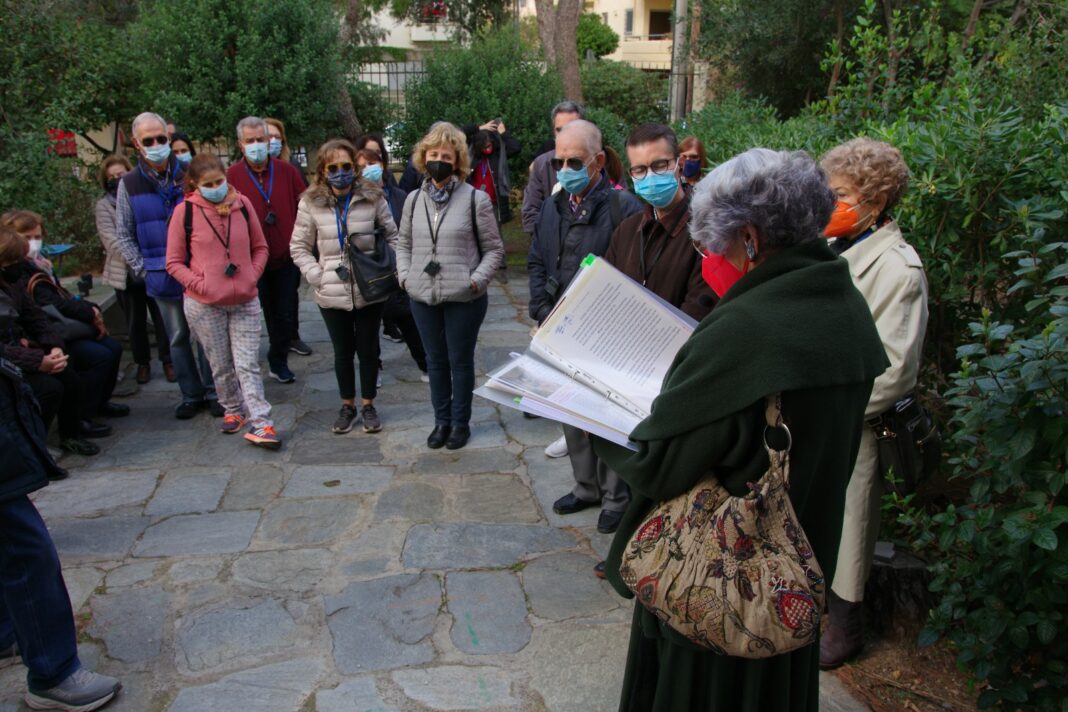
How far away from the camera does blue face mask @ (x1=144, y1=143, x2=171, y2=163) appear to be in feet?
19.3

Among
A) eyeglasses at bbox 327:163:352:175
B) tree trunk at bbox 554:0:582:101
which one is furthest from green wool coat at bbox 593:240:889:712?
tree trunk at bbox 554:0:582:101

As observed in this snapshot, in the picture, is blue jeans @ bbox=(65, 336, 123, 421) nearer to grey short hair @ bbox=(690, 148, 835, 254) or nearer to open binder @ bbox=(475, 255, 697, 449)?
open binder @ bbox=(475, 255, 697, 449)

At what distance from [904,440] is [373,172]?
4.81m

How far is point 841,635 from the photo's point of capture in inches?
131

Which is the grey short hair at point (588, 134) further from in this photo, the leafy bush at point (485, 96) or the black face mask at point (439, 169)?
the leafy bush at point (485, 96)

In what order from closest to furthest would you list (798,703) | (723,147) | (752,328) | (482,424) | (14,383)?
(752,328)
(798,703)
(14,383)
(482,424)
(723,147)

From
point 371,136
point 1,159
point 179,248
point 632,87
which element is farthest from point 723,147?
point 632,87

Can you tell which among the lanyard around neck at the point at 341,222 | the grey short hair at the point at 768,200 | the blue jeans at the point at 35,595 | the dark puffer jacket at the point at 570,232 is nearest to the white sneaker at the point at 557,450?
the dark puffer jacket at the point at 570,232

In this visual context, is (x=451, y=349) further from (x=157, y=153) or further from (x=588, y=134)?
(x=157, y=153)

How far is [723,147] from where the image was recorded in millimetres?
7254

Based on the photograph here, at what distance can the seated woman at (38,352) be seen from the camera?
4.60m

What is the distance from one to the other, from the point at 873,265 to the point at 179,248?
4.16m

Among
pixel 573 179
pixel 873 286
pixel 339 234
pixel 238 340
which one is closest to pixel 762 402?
pixel 873 286

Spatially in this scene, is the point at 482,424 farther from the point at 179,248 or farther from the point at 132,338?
the point at 132,338
